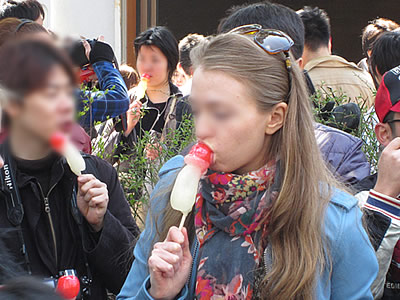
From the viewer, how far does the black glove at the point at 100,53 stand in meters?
0.60

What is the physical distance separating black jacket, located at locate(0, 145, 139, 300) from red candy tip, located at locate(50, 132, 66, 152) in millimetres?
1013

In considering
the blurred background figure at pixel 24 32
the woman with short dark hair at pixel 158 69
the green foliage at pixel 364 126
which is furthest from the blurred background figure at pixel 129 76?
the blurred background figure at pixel 24 32

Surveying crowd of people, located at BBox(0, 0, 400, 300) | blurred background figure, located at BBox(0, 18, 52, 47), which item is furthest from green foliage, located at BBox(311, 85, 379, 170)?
blurred background figure, located at BBox(0, 18, 52, 47)

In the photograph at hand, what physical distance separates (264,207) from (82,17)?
1111 millimetres

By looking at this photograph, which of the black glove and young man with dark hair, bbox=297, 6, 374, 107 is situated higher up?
the black glove

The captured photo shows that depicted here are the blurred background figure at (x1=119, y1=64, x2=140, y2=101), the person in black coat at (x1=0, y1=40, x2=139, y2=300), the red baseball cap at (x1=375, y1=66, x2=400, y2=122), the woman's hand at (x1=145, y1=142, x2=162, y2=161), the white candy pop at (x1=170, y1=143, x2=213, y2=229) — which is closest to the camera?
the white candy pop at (x1=170, y1=143, x2=213, y2=229)

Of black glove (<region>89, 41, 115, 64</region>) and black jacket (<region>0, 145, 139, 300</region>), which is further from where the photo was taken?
black jacket (<region>0, 145, 139, 300</region>)

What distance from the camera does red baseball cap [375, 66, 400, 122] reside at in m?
2.05

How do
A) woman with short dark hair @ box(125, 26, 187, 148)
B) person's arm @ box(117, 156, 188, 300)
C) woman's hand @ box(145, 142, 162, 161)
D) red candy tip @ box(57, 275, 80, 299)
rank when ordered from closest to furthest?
red candy tip @ box(57, 275, 80, 299) → person's arm @ box(117, 156, 188, 300) → woman's hand @ box(145, 142, 162, 161) → woman with short dark hair @ box(125, 26, 187, 148)

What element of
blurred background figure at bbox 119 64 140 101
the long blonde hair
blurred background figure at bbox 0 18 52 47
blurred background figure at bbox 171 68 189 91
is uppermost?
blurred background figure at bbox 0 18 52 47

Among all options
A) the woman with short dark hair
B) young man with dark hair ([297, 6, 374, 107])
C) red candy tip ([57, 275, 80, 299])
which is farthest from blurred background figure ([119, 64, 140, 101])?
red candy tip ([57, 275, 80, 299])

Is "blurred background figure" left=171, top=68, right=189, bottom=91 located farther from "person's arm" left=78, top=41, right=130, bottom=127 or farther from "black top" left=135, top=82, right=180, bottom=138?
"person's arm" left=78, top=41, right=130, bottom=127

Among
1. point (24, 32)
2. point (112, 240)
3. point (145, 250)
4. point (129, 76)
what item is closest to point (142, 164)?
point (112, 240)

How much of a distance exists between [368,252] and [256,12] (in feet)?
4.11
